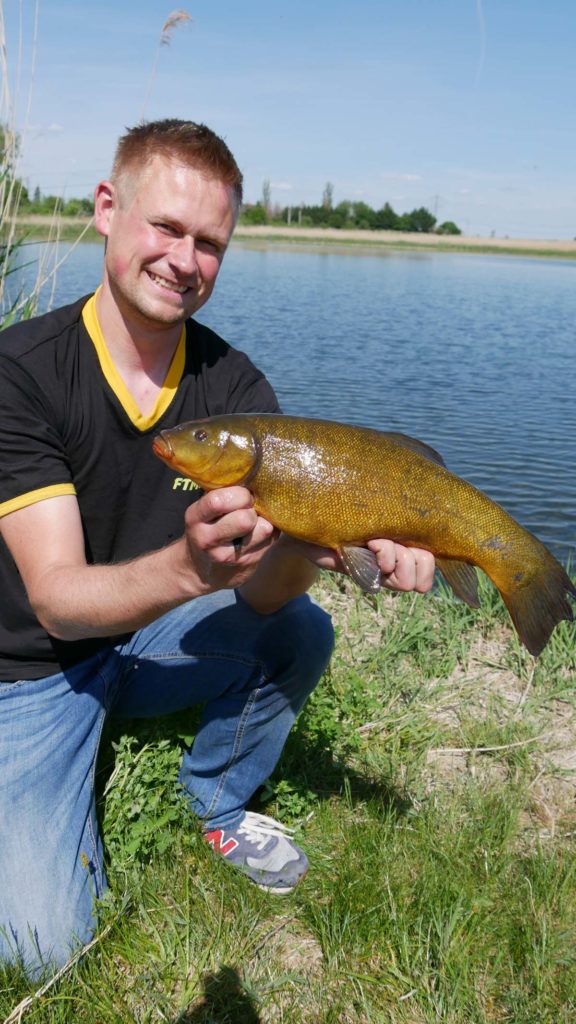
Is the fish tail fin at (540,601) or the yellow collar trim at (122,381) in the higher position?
the yellow collar trim at (122,381)

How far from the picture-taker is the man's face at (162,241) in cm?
274

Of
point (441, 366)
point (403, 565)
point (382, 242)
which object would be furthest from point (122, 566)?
point (382, 242)

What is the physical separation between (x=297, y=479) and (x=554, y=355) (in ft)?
48.4

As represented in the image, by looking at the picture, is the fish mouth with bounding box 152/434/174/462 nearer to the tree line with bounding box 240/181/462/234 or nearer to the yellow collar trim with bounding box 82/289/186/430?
the yellow collar trim with bounding box 82/289/186/430

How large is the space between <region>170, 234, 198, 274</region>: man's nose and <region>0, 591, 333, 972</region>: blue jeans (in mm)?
1094

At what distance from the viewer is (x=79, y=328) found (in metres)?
2.74

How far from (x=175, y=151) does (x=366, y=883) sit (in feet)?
7.65

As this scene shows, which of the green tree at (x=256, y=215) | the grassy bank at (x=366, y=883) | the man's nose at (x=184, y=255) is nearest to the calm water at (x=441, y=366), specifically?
the grassy bank at (x=366, y=883)

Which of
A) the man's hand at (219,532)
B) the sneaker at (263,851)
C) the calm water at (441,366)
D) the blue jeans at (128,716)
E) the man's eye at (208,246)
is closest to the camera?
the man's hand at (219,532)

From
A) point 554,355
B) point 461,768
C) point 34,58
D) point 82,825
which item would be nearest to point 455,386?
point 554,355

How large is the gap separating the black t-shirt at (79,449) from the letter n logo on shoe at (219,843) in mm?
744

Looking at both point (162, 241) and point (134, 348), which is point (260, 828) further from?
point (162, 241)

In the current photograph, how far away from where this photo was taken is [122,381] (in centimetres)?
270

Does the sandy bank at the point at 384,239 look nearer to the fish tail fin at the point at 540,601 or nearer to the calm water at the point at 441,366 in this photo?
the calm water at the point at 441,366
